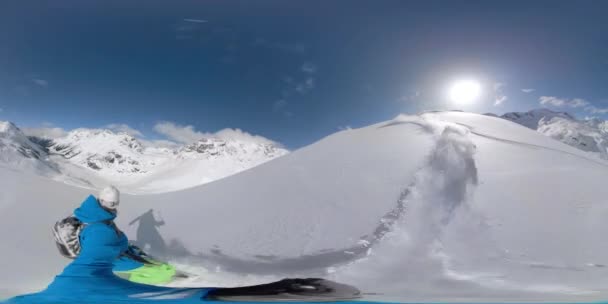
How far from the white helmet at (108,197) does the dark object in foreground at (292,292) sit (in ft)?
6.30

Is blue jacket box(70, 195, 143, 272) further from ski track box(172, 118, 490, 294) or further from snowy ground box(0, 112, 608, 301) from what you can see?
ski track box(172, 118, 490, 294)

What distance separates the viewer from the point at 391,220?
6.84m

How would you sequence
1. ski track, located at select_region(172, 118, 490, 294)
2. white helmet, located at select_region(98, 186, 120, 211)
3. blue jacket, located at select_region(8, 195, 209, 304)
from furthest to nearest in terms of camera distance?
ski track, located at select_region(172, 118, 490, 294)
white helmet, located at select_region(98, 186, 120, 211)
blue jacket, located at select_region(8, 195, 209, 304)

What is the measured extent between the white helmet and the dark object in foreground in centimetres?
192

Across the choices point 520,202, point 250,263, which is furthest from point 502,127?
point 250,263

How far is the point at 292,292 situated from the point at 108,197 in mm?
2945

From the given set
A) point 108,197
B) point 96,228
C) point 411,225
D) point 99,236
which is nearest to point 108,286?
point 99,236

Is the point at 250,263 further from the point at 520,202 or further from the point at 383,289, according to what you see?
the point at 520,202

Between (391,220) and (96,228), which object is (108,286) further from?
(391,220)

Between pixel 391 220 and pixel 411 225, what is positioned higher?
pixel 391 220

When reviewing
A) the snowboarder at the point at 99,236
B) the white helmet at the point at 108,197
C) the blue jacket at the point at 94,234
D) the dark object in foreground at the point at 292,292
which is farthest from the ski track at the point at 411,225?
the white helmet at the point at 108,197

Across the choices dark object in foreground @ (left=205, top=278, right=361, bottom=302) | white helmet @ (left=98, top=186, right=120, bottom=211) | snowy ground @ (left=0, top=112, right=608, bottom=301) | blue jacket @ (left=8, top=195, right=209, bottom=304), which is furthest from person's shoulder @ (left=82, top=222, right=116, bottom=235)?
dark object in foreground @ (left=205, top=278, right=361, bottom=302)

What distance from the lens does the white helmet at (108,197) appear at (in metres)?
5.65

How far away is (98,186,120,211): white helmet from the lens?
565cm
